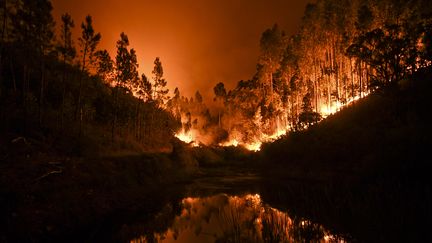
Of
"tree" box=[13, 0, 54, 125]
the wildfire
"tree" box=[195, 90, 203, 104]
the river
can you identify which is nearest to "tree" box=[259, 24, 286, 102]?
the wildfire

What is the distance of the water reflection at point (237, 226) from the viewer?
9.73 meters

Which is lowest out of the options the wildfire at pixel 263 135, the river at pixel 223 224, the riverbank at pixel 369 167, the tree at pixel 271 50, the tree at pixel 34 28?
the river at pixel 223 224

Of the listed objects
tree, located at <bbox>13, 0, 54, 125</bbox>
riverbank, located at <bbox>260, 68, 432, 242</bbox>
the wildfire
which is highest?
tree, located at <bbox>13, 0, 54, 125</bbox>

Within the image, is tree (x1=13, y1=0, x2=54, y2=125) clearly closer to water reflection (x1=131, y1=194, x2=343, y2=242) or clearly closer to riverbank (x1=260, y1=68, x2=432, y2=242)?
water reflection (x1=131, y1=194, x2=343, y2=242)

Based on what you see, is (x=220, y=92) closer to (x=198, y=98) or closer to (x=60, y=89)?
(x=198, y=98)

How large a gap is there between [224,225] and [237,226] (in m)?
1.29

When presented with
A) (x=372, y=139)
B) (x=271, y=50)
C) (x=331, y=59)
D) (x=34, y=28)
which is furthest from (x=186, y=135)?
(x=372, y=139)

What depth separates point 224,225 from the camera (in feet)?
42.1

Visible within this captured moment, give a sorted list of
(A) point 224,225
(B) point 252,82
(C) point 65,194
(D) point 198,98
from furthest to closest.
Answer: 1. (D) point 198,98
2. (B) point 252,82
3. (C) point 65,194
4. (A) point 224,225

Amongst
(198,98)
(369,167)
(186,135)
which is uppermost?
(198,98)

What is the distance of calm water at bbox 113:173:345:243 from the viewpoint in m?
9.86

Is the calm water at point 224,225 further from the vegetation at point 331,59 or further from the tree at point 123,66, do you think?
the tree at point 123,66

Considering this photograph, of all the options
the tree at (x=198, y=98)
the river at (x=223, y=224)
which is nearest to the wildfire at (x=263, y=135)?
the tree at (x=198, y=98)

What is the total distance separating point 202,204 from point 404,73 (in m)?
27.0
